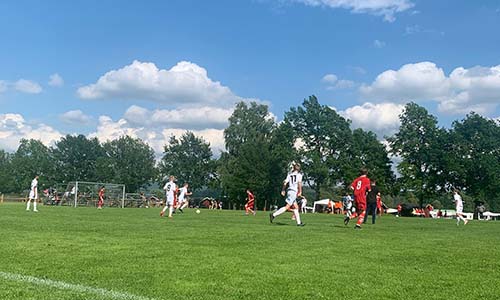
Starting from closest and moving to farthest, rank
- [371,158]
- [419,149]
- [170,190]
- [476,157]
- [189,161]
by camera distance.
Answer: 1. [170,190]
2. [476,157]
3. [419,149]
4. [371,158]
5. [189,161]

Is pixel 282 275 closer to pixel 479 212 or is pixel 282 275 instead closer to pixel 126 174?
pixel 479 212

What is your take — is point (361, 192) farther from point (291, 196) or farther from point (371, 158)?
point (371, 158)

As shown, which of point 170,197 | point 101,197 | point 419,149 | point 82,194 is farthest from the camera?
point 419,149

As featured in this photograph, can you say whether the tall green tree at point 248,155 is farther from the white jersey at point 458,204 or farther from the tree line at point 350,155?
the white jersey at point 458,204

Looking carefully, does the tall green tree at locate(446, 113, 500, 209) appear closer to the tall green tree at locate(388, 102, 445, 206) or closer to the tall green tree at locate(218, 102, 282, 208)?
the tall green tree at locate(388, 102, 445, 206)

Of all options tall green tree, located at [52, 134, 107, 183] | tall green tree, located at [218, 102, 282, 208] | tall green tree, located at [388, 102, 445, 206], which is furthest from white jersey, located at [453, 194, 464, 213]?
tall green tree, located at [52, 134, 107, 183]

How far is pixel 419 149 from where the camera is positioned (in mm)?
78375

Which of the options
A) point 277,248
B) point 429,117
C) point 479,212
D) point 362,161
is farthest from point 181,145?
point 277,248

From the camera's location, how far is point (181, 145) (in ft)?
391

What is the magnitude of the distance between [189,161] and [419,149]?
54482 mm

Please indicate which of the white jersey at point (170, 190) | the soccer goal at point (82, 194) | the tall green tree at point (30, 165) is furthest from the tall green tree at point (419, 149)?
the tall green tree at point (30, 165)

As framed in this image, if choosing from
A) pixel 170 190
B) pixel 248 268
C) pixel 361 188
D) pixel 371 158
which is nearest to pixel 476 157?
pixel 371 158

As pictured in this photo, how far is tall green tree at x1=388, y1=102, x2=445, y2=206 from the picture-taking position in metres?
76.2

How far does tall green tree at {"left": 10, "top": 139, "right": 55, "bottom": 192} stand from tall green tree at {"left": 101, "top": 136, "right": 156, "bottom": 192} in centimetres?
1168
